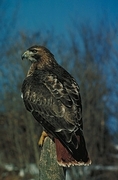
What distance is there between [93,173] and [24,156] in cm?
306

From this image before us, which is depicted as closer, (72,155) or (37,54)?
(72,155)

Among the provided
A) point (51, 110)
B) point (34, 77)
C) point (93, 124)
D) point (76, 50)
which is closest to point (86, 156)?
point (51, 110)

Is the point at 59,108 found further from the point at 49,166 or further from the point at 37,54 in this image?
the point at 37,54

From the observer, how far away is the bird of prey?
14.9ft

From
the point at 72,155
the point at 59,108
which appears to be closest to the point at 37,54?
the point at 59,108

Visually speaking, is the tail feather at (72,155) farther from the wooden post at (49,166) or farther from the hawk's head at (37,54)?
the hawk's head at (37,54)

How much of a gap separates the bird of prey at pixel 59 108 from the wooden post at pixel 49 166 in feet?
0.19

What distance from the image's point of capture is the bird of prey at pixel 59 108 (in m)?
4.55

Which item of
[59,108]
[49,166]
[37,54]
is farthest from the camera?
[37,54]

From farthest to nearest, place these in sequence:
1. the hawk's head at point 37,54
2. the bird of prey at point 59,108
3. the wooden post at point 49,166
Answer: the hawk's head at point 37,54
the bird of prey at point 59,108
the wooden post at point 49,166

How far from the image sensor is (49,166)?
4.46m

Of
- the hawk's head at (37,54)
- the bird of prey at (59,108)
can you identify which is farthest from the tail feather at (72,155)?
the hawk's head at (37,54)

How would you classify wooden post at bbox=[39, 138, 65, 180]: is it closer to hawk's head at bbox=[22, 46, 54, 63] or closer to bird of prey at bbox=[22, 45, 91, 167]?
bird of prey at bbox=[22, 45, 91, 167]

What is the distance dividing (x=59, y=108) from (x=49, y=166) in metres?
0.61
